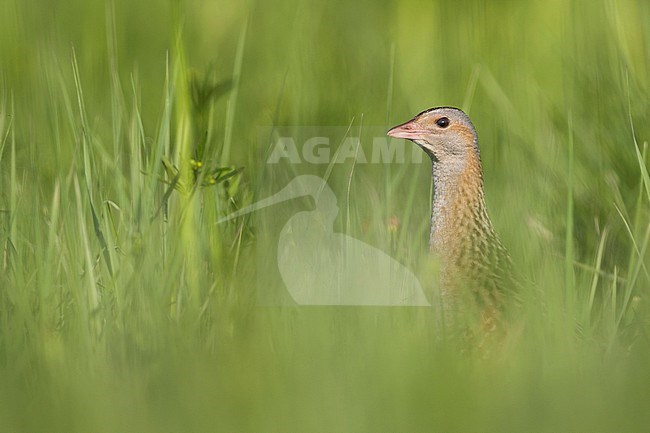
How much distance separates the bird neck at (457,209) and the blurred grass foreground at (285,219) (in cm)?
11

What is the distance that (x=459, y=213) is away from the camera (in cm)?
421

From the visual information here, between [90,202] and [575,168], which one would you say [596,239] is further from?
[90,202]

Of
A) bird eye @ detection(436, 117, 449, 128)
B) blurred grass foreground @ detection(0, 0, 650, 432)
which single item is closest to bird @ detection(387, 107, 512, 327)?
bird eye @ detection(436, 117, 449, 128)

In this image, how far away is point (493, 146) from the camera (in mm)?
5605

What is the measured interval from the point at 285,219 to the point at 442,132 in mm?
626

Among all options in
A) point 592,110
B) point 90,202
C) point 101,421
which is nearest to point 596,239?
point 592,110

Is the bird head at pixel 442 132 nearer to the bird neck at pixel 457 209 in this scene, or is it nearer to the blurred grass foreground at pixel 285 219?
the bird neck at pixel 457 209

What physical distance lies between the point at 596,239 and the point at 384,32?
9.37 ft

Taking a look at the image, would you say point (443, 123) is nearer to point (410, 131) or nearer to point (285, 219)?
point (410, 131)

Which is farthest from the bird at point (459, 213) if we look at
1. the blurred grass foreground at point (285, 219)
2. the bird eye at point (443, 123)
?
the blurred grass foreground at point (285, 219)

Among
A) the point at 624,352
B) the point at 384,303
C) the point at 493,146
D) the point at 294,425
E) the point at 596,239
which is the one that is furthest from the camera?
the point at 493,146

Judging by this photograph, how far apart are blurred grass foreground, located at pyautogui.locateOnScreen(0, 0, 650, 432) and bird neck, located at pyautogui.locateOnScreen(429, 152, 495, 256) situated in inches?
4.3

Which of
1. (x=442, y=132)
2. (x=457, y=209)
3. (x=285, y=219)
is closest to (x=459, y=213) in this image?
(x=457, y=209)

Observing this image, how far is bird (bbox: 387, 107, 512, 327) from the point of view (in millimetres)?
3879
